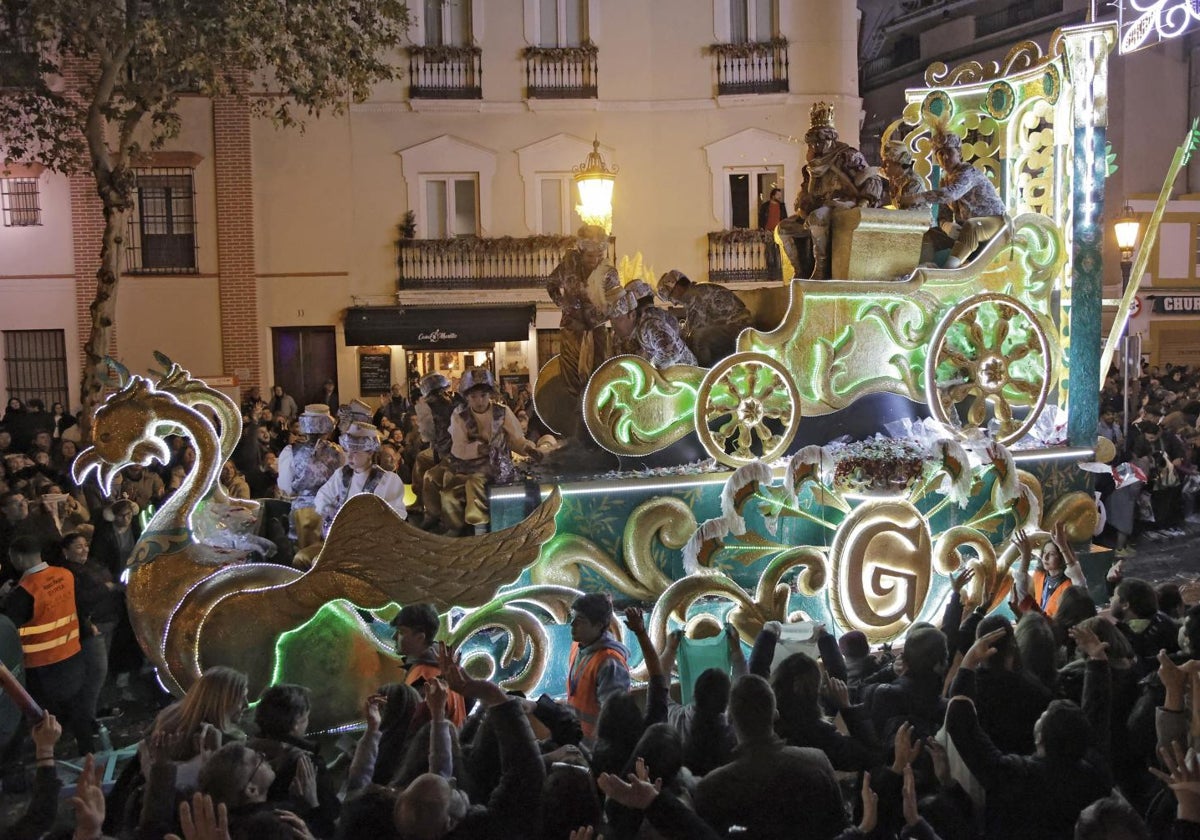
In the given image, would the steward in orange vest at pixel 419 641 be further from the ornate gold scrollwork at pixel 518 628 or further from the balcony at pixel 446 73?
the balcony at pixel 446 73

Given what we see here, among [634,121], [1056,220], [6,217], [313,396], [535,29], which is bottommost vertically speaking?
[313,396]

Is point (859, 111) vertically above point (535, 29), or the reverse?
point (535, 29)

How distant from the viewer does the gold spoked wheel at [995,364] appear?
301 inches

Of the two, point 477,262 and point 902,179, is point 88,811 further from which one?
point 477,262

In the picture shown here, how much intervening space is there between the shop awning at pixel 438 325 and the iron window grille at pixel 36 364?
5.09m

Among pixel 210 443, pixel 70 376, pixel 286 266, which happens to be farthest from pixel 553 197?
pixel 210 443

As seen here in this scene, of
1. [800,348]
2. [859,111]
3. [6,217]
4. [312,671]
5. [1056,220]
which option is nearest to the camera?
[312,671]

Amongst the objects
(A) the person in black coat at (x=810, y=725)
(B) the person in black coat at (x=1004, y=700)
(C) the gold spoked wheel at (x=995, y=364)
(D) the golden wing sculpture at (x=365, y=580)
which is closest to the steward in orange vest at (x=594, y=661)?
(A) the person in black coat at (x=810, y=725)

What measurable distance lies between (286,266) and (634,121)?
21.6 feet

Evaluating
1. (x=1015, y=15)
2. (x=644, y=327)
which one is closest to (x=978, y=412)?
(x=644, y=327)

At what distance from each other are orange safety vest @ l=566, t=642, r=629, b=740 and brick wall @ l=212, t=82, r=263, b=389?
52.5 feet

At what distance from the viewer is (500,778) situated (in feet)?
12.4

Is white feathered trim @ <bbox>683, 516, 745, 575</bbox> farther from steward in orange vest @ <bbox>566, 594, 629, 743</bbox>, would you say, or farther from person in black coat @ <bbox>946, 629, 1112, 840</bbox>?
person in black coat @ <bbox>946, 629, 1112, 840</bbox>

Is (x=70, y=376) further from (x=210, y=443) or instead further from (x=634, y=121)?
(x=210, y=443)
